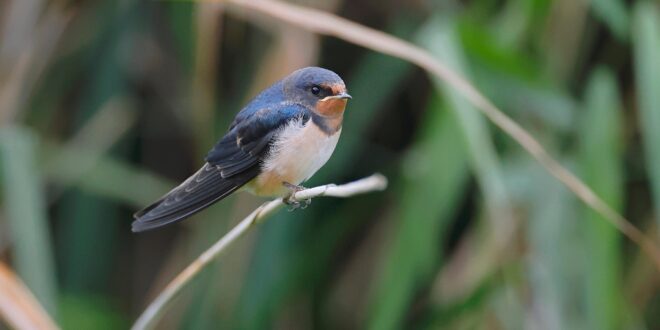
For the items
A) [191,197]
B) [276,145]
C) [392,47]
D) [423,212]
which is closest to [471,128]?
[423,212]

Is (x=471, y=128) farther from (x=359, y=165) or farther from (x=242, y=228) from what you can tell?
(x=242, y=228)

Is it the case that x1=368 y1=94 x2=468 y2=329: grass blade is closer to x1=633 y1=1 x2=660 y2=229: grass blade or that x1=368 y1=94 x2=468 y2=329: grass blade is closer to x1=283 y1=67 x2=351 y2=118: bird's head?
x1=633 y1=1 x2=660 y2=229: grass blade

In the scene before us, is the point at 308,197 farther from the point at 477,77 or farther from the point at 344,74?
the point at 344,74

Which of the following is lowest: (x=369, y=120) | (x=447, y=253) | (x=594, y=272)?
(x=447, y=253)

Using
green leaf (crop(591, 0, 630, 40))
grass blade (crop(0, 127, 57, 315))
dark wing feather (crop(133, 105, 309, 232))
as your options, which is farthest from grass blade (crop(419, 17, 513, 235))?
grass blade (crop(0, 127, 57, 315))

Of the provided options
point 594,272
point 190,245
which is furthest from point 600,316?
point 190,245

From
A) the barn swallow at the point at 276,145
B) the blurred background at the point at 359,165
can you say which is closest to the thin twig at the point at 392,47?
the barn swallow at the point at 276,145
